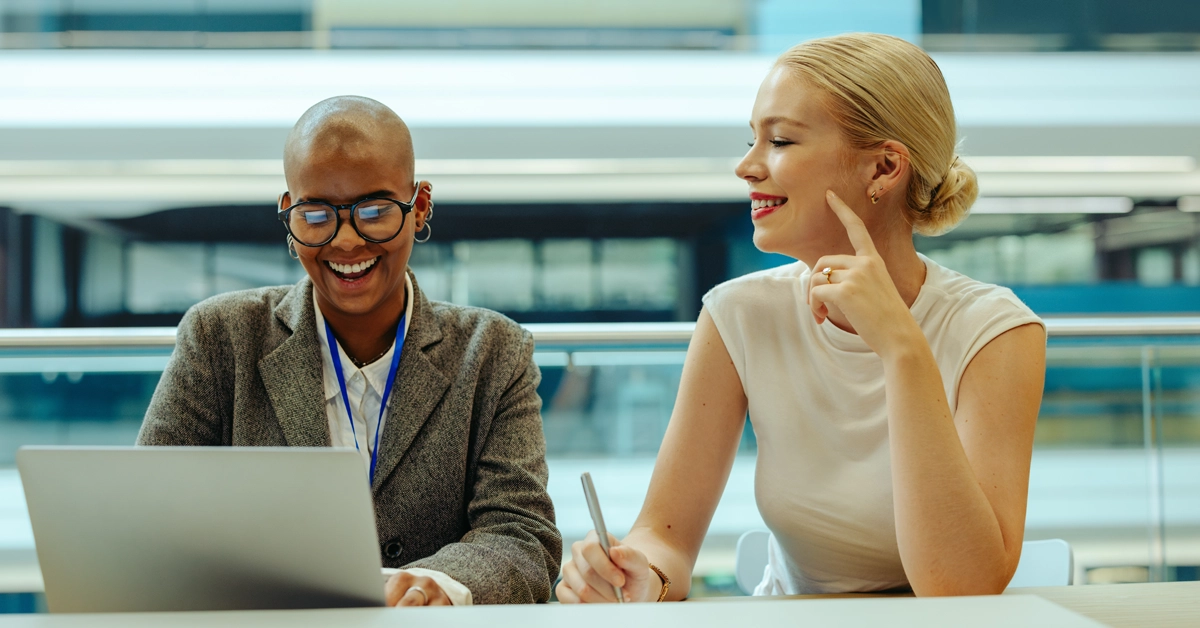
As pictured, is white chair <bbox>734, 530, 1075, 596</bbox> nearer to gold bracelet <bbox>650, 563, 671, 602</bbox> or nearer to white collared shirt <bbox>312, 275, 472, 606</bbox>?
gold bracelet <bbox>650, 563, 671, 602</bbox>

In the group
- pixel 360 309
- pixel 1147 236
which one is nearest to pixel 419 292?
pixel 360 309

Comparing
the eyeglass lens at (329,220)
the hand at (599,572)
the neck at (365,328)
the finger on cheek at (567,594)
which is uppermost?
the eyeglass lens at (329,220)

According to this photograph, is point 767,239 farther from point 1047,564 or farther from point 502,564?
point 1047,564

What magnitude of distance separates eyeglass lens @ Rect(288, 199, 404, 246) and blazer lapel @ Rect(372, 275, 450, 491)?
15 centimetres

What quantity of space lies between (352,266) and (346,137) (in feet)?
0.51

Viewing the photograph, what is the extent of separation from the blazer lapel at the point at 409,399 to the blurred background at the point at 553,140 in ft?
16.6

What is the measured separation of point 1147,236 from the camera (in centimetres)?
722

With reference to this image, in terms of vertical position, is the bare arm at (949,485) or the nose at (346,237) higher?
the nose at (346,237)

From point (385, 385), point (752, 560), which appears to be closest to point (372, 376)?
point (385, 385)

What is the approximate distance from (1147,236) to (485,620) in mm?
7892

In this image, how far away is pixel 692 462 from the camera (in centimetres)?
120

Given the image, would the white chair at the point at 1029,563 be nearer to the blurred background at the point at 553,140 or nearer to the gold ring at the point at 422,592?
the gold ring at the point at 422,592

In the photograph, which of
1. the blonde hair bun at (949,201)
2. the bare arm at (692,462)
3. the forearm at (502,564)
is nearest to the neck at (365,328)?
the forearm at (502,564)

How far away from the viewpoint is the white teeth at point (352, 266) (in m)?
1.15
